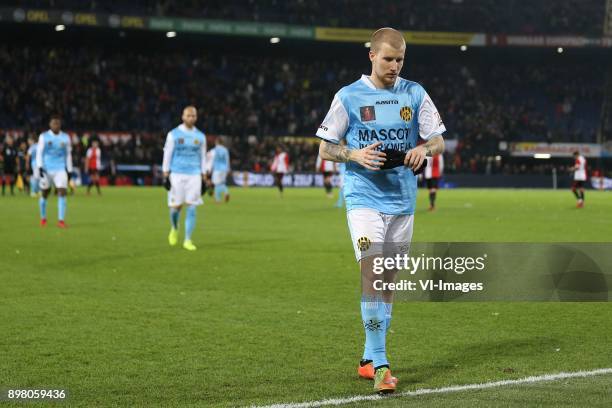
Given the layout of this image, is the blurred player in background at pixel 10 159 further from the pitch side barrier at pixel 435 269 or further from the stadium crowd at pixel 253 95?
the pitch side barrier at pixel 435 269

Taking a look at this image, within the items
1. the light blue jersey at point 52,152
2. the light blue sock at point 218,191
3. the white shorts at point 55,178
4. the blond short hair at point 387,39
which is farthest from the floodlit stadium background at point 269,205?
the blond short hair at point 387,39

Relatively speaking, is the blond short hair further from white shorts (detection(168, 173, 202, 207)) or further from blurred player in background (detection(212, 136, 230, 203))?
blurred player in background (detection(212, 136, 230, 203))

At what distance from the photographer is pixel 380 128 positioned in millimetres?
5797

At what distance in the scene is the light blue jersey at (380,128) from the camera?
579cm

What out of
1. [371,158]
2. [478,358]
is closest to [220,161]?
[478,358]

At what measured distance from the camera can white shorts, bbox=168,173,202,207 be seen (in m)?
15.5

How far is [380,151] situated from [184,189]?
10275mm

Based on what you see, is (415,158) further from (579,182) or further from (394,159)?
(579,182)

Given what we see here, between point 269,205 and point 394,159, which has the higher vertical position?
point 394,159

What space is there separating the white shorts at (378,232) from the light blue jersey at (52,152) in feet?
48.6

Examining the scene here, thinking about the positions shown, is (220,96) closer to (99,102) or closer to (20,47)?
(99,102)

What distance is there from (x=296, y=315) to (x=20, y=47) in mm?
50179

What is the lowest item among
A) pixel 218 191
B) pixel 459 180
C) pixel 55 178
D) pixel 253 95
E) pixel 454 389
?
pixel 459 180

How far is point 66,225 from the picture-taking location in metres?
20.3
